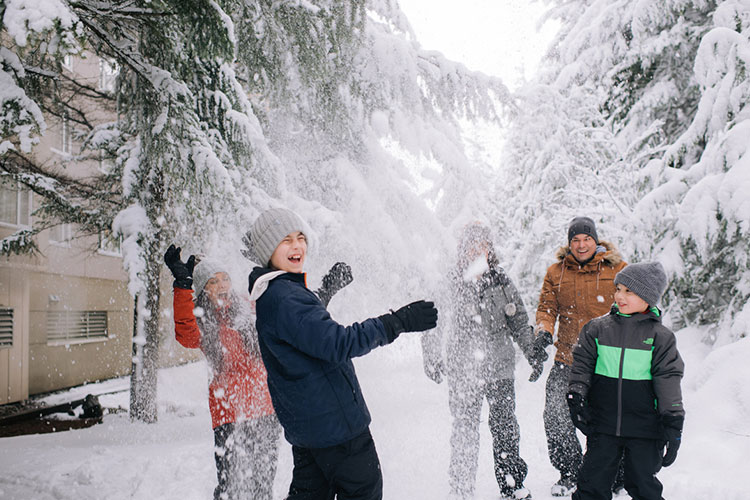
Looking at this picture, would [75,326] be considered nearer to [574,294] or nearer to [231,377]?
[231,377]

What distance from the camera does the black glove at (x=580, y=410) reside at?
3160mm

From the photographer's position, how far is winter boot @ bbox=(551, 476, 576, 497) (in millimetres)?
4074

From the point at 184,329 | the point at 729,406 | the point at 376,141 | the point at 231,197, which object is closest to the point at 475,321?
the point at 184,329

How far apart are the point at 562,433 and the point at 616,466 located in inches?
36.5

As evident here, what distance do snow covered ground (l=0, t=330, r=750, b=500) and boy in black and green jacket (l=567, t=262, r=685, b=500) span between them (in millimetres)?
1183

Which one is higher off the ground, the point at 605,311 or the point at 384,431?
the point at 605,311

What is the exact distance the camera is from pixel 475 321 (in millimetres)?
4160

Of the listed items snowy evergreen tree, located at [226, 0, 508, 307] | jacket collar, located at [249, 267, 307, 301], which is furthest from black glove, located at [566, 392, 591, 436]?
snowy evergreen tree, located at [226, 0, 508, 307]

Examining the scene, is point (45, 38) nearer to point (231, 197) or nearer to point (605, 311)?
point (231, 197)

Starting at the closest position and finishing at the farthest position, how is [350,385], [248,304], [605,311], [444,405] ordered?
[350,385], [248,304], [605,311], [444,405]

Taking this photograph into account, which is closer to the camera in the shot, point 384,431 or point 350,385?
point 350,385

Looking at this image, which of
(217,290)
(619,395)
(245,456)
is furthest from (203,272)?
(619,395)

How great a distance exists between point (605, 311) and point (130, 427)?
7.36 meters

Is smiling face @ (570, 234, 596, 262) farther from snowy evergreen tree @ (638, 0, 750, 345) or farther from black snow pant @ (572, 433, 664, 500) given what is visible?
snowy evergreen tree @ (638, 0, 750, 345)
